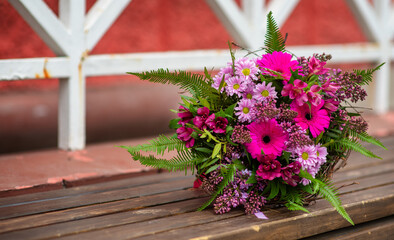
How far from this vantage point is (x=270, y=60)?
5.77 ft

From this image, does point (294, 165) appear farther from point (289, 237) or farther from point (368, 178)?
point (368, 178)

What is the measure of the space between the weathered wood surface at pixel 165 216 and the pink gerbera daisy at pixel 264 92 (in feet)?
1.27

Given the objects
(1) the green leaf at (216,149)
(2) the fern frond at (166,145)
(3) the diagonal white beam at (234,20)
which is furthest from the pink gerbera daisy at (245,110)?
(3) the diagonal white beam at (234,20)

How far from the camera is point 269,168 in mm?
1668

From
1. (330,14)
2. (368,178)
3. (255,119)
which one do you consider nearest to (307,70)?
(255,119)

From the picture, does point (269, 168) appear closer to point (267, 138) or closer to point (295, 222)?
point (267, 138)

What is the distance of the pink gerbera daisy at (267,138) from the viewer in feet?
5.45

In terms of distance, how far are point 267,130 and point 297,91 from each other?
0.15m

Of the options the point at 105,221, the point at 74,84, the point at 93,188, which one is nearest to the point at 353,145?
the point at 105,221

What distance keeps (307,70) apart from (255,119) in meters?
0.24

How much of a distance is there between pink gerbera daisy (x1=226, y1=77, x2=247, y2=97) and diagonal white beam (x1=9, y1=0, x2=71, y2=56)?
114 cm

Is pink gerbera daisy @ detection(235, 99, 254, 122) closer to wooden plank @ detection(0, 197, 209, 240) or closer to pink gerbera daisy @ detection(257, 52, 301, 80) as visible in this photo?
pink gerbera daisy @ detection(257, 52, 301, 80)

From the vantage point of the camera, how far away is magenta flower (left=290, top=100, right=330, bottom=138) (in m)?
1.69

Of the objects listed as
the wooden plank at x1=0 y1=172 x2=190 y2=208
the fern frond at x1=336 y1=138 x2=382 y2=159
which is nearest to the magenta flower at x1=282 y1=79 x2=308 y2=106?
the fern frond at x1=336 y1=138 x2=382 y2=159
